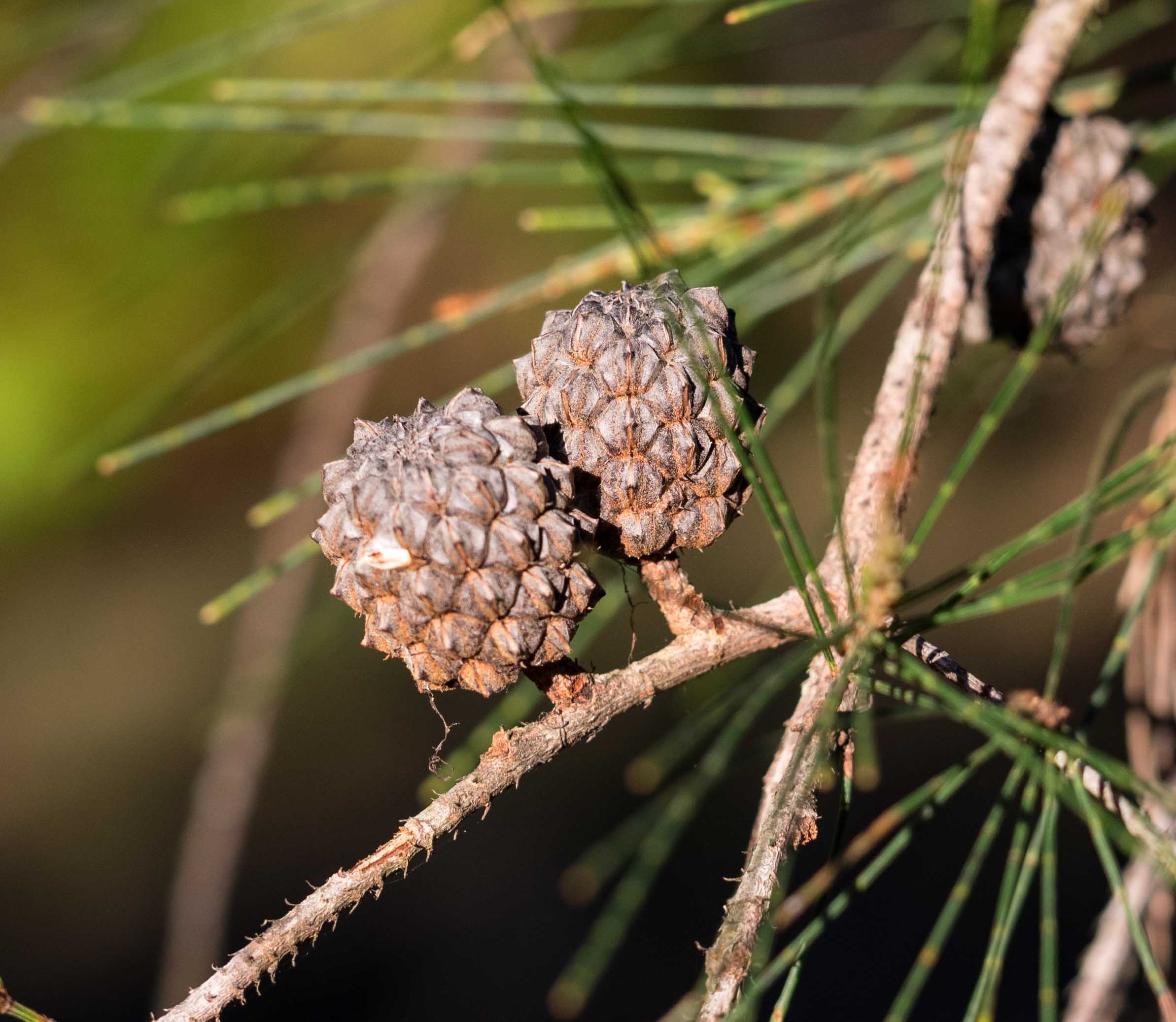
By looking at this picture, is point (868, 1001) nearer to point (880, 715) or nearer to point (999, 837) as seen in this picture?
point (999, 837)

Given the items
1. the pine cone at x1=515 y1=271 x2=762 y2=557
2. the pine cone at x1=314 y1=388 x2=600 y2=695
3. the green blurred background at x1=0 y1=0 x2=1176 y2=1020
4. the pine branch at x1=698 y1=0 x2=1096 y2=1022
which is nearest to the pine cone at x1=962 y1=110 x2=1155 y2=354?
the pine branch at x1=698 y1=0 x2=1096 y2=1022

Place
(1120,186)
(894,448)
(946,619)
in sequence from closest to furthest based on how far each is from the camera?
(946,619), (894,448), (1120,186)

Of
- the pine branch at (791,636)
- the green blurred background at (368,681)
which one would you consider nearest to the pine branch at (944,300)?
the pine branch at (791,636)

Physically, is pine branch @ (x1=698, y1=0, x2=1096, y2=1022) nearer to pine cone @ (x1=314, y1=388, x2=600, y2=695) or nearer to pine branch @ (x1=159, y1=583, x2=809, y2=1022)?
pine branch @ (x1=159, y1=583, x2=809, y2=1022)

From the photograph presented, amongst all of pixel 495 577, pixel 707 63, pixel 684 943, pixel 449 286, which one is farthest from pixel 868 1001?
pixel 495 577

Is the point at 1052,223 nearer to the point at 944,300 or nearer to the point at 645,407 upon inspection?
the point at 944,300
